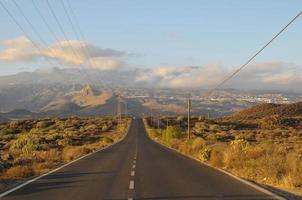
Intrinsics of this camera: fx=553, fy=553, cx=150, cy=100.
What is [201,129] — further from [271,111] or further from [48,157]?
[48,157]

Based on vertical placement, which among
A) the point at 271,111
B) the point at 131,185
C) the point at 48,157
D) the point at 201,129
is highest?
the point at 131,185

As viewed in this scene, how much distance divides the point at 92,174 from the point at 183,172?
3959 millimetres

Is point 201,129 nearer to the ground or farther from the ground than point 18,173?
nearer to the ground

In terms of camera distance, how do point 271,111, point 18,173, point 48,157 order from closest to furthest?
point 18,173
point 48,157
point 271,111

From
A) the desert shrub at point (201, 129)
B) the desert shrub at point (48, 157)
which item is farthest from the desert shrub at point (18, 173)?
the desert shrub at point (201, 129)

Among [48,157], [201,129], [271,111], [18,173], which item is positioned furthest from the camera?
[271,111]

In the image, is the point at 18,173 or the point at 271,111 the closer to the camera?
the point at 18,173

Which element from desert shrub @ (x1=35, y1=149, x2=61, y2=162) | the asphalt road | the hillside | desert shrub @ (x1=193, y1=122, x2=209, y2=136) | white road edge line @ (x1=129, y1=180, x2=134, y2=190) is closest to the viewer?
the asphalt road

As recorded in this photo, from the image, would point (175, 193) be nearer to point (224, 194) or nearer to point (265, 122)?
point (224, 194)

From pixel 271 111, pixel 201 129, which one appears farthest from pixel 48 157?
pixel 271 111

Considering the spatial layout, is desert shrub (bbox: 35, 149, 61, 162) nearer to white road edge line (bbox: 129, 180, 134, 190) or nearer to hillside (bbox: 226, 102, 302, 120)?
white road edge line (bbox: 129, 180, 134, 190)

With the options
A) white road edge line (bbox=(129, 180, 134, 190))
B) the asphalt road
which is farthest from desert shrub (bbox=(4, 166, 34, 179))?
white road edge line (bbox=(129, 180, 134, 190))

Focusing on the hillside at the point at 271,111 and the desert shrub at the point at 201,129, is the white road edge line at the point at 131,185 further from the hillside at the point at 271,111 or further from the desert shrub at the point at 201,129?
the hillside at the point at 271,111

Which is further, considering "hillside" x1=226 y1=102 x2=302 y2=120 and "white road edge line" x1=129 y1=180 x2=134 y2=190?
"hillside" x1=226 y1=102 x2=302 y2=120
